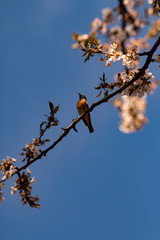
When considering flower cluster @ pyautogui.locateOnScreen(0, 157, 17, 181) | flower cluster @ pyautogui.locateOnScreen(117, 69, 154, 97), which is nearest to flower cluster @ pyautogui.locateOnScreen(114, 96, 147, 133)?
flower cluster @ pyautogui.locateOnScreen(117, 69, 154, 97)

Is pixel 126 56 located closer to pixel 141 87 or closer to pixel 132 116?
pixel 141 87

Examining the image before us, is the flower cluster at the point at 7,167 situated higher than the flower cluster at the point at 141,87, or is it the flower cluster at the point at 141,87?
the flower cluster at the point at 141,87

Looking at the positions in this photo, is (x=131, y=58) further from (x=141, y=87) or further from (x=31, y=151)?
(x=31, y=151)

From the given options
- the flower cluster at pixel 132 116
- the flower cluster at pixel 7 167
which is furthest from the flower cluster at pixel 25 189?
the flower cluster at pixel 132 116

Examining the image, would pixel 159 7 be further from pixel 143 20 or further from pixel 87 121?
pixel 87 121

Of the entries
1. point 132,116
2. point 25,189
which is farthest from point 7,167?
point 132,116

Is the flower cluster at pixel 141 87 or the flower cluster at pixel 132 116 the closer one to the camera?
the flower cluster at pixel 132 116

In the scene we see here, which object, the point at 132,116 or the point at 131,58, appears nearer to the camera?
the point at 132,116

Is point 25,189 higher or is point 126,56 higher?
point 126,56

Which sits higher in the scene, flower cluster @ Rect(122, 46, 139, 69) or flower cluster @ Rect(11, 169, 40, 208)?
flower cluster @ Rect(122, 46, 139, 69)

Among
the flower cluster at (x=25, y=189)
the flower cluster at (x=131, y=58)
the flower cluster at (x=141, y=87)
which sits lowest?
the flower cluster at (x=25, y=189)

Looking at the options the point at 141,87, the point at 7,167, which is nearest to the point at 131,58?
the point at 141,87

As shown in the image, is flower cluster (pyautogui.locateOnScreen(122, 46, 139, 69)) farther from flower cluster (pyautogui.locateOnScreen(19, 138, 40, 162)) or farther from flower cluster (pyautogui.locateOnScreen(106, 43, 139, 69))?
flower cluster (pyautogui.locateOnScreen(19, 138, 40, 162))

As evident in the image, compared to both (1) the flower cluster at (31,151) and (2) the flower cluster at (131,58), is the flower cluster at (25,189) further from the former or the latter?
(2) the flower cluster at (131,58)
